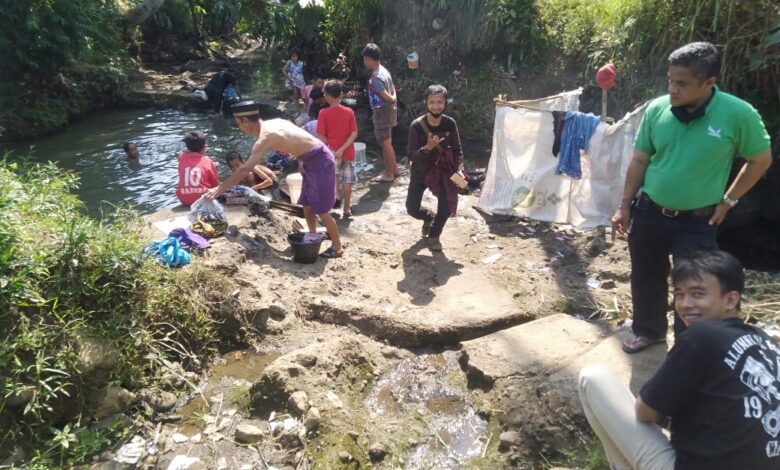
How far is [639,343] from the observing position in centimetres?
361

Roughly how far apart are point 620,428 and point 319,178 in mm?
3799

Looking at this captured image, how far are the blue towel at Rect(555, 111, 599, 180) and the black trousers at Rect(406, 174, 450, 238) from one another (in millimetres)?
1312

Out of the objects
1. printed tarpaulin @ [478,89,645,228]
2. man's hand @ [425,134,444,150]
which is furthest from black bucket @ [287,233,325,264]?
printed tarpaulin @ [478,89,645,228]

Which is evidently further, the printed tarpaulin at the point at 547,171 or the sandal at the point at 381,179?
the sandal at the point at 381,179

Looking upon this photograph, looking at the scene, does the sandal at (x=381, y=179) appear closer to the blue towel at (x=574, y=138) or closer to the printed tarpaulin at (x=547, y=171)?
the printed tarpaulin at (x=547, y=171)

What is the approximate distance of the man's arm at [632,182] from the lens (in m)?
3.27

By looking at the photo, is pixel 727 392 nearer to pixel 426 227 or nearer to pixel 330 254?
pixel 330 254

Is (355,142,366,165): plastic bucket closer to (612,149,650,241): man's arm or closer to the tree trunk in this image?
(612,149,650,241): man's arm

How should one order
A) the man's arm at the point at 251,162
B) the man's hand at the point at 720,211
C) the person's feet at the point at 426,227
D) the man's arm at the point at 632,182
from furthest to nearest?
the person's feet at the point at 426,227 < the man's arm at the point at 251,162 < the man's arm at the point at 632,182 < the man's hand at the point at 720,211

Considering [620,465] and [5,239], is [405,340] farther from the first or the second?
[5,239]

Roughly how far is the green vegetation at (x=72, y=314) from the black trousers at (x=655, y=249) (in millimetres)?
2872

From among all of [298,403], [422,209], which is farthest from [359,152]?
[298,403]

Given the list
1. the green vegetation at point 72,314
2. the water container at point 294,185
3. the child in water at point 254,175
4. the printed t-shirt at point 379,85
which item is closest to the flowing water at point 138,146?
the child in water at point 254,175

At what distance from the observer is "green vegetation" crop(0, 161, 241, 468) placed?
3.39 meters
